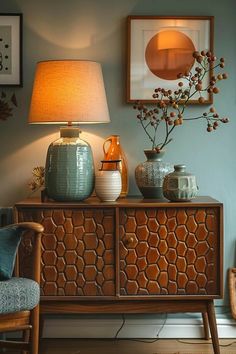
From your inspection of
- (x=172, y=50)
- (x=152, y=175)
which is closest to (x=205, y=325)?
(x=152, y=175)

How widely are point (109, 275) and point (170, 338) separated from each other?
66cm

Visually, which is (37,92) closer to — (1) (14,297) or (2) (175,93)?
(2) (175,93)

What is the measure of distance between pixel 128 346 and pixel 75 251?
2.13 feet

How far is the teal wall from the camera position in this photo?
3.18 m

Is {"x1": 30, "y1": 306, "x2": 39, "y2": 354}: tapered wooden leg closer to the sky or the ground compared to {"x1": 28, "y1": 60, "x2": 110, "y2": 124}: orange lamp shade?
closer to the ground

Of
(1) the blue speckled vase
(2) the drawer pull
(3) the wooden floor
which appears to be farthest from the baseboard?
(1) the blue speckled vase

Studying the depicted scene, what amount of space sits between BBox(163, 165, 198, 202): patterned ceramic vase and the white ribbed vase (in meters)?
0.22

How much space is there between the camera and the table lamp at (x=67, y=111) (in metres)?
2.83

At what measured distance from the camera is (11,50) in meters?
3.16

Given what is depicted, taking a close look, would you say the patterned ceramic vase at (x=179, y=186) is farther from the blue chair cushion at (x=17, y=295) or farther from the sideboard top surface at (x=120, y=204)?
the blue chair cushion at (x=17, y=295)

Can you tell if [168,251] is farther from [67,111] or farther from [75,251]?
[67,111]

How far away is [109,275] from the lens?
9.16 ft

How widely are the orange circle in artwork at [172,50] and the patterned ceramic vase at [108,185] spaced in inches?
27.1

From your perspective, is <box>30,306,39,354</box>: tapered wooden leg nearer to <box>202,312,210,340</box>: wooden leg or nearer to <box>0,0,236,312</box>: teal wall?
<box>0,0,236,312</box>: teal wall
